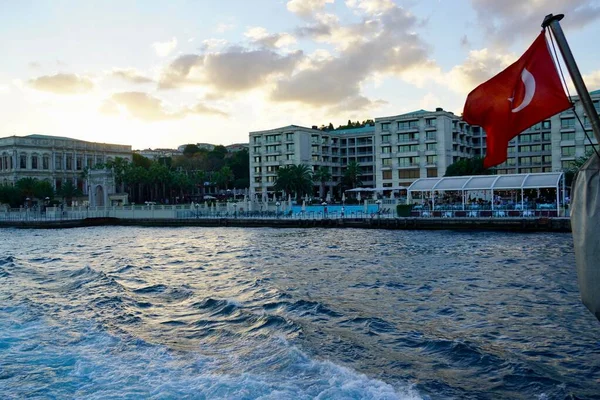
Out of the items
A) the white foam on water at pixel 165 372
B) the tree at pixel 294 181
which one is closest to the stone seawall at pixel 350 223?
the tree at pixel 294 181

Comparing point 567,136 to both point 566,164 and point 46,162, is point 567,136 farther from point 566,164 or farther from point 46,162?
point 46,162

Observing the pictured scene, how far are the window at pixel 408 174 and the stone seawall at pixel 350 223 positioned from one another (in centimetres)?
4384

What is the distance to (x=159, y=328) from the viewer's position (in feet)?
46.3

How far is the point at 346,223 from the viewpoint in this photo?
176ft

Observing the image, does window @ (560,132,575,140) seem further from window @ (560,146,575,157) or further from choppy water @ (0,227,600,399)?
choppy water @ (0,227,600,399)

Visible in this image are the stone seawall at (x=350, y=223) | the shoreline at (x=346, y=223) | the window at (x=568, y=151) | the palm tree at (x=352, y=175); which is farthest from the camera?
the palm tree at (x=352, y=175)

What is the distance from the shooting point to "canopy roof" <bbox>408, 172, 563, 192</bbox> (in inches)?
1779

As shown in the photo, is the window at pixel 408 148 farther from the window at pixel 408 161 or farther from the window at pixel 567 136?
the window at pixel 567 136

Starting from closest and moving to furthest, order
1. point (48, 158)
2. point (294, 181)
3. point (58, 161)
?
point (294, 181) < point (48, 158) < point (58, 161)

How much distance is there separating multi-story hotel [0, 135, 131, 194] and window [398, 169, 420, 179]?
62783 millimetres

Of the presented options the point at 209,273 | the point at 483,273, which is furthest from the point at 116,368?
the point at 483,273

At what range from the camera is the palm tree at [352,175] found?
106562 mm

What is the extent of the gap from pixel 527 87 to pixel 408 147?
92.8 metres

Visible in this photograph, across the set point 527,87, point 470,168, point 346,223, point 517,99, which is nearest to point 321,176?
point 470,168
